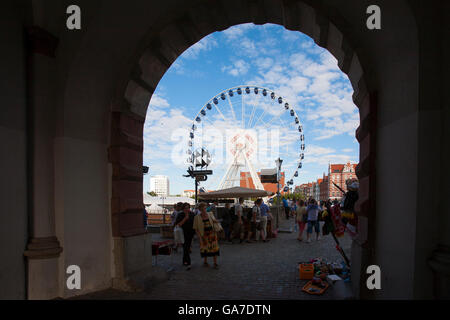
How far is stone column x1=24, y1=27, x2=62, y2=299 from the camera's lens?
3.74 metres

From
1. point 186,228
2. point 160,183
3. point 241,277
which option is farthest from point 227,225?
point 160,183

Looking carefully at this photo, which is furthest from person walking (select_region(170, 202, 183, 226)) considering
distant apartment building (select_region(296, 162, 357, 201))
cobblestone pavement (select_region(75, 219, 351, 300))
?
distant apartment building (select_region(296, 162, 357, 201))

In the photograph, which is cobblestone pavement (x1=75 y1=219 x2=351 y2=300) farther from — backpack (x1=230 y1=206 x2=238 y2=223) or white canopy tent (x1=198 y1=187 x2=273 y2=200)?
white canopy tent (x1=198 y1=187 x2=273 y2=200)

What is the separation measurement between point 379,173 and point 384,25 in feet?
6.02

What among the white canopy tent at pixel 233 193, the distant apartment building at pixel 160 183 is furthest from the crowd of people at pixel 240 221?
the distant apartment building at pixel 160 183

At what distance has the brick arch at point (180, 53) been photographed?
143 inches

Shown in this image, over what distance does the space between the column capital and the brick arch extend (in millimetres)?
893

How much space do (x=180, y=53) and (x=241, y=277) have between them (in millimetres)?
4669

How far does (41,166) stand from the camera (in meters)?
3.90

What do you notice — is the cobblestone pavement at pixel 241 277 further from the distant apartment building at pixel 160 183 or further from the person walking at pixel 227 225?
the distant apartment building at pixel 160 183

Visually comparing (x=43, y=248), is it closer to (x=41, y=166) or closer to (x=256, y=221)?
(x=41, y=166)

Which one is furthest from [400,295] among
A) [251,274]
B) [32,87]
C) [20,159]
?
[32,87]

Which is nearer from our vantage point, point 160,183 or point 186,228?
point 186,228

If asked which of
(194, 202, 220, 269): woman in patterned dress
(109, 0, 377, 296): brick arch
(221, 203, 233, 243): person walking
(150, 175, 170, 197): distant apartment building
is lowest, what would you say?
(150, 175, 170, 197): distant apartment building
